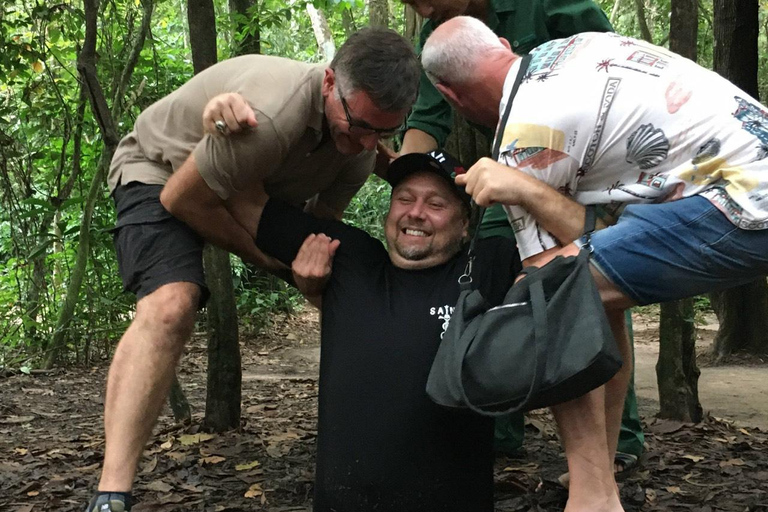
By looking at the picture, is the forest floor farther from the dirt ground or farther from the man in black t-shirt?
the man in black t-shirt

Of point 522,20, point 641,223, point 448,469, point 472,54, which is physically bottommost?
point 448,469

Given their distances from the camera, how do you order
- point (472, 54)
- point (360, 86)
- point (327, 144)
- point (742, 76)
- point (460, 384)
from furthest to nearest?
point (742, 76) < point (327, 144) < point (360, 86) < point (472, 54) < point (460, 384)

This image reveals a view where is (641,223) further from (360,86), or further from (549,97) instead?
(360,86)

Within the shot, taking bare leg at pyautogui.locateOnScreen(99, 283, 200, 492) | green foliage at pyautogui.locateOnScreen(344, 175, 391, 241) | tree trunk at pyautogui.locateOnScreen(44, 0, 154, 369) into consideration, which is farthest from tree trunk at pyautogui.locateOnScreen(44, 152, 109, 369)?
green foliage at pyautogui.locateOnScreen(344, 175, 391, 241)

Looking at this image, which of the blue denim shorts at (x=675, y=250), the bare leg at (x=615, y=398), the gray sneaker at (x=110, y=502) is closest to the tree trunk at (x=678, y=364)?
the bare leg at (x=615, y=398)

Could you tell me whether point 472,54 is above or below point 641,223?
above

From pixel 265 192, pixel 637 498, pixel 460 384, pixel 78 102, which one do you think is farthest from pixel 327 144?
pixel 78 102

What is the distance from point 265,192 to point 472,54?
1.07 m

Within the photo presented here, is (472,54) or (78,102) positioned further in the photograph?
(78,102)

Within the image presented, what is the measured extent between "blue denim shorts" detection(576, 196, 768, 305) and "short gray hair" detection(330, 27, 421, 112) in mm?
887

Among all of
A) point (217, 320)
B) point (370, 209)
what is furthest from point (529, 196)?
point (370, 209)

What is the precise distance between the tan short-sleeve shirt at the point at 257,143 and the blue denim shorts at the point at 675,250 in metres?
1.15

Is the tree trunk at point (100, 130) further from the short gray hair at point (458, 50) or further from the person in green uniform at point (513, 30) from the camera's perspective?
the short gray hair at point (458, 50)

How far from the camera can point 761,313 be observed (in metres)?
8.52
